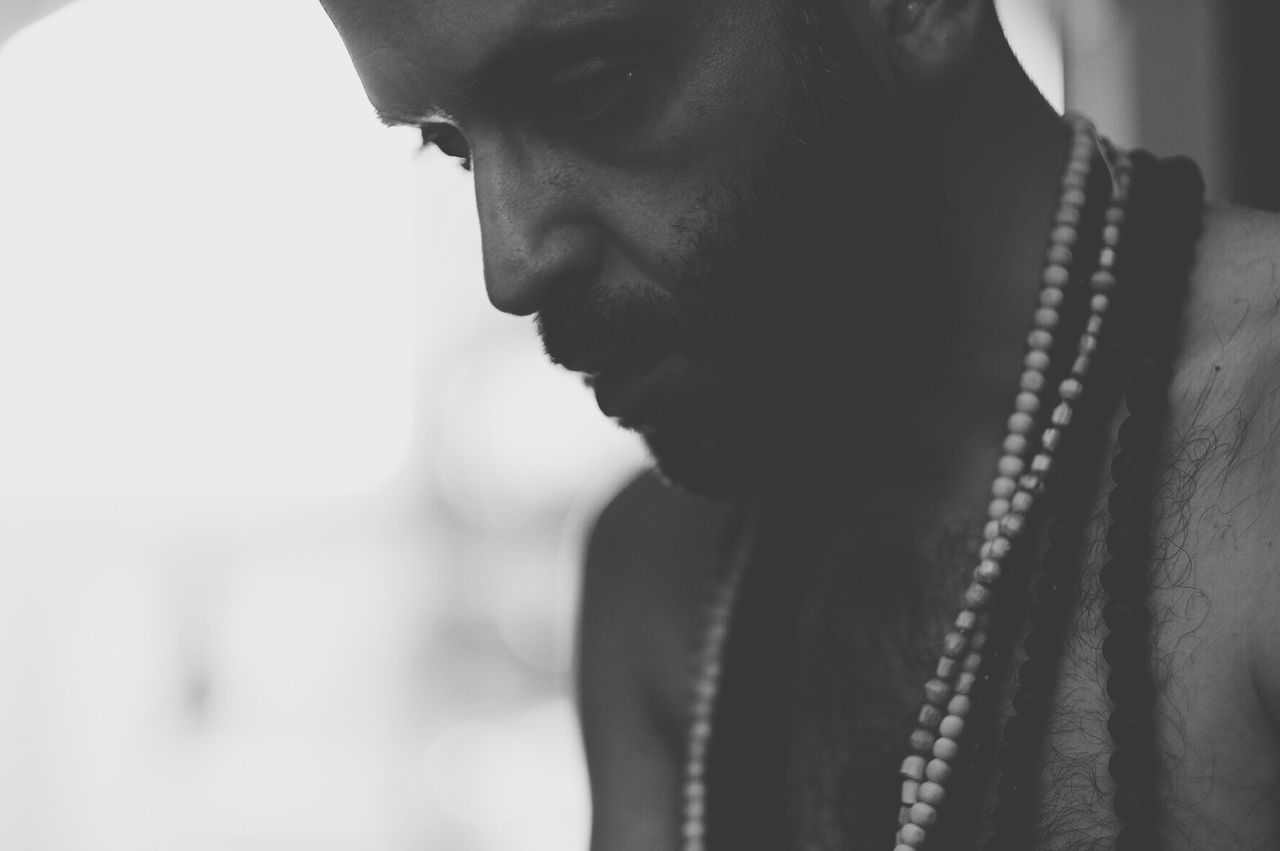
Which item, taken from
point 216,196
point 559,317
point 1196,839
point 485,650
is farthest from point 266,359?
point 1196,839

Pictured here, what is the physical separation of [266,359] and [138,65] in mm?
1132

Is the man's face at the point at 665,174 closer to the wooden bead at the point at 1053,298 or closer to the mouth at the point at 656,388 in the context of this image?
the mouth at the point at 656,388

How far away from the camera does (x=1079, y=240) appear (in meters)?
1.20

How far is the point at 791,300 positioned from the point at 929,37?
0.94ft

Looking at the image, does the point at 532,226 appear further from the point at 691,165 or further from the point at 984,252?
the point at 984,252

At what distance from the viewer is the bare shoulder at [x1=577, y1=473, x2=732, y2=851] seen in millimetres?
1421

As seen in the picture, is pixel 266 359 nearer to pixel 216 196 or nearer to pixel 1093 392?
pixel 216 196

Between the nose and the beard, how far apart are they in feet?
0.09

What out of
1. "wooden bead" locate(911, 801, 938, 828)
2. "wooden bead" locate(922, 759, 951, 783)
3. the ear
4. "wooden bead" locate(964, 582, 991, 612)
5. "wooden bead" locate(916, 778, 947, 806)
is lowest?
"wooden bead" locate(911, 801, 938, 828)

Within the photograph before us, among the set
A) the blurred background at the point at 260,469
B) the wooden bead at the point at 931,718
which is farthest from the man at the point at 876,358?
the blurred background at the point at 260,469

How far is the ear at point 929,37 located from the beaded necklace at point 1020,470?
160mm


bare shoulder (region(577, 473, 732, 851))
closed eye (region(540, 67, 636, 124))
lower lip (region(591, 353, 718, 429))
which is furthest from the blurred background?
closed eye (region(540, 67, 636, 124))

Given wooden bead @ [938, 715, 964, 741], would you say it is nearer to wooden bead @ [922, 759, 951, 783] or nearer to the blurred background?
wooden bead @ [922, 759, 951, 783]


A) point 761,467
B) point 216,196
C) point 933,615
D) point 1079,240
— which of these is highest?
point 216,196
